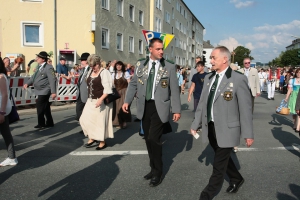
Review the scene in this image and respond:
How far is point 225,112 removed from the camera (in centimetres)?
346

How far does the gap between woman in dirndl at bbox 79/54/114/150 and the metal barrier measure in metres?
6.25

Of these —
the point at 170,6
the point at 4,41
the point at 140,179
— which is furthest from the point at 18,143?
the point at 170,6

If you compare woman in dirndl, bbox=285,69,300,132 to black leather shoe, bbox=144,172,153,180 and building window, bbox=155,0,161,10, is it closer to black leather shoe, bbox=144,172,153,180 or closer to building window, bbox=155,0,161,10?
black leather shoe, bbox=144,172,153,180

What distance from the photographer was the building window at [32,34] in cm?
2270

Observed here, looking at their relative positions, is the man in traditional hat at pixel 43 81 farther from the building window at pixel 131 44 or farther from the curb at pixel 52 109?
the building window at pixel 131 44

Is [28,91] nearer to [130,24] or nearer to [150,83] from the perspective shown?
[150,83]

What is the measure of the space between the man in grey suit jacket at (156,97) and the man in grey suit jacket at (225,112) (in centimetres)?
80

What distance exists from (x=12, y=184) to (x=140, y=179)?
173cm

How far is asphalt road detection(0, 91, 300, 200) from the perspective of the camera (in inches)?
153

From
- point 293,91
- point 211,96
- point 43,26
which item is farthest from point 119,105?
point 43,26

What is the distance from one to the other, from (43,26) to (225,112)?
21.8m

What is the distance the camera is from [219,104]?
11.4 feet

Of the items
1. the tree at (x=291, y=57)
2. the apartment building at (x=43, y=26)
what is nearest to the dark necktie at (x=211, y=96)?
the apartment building at (x=43, y=26)

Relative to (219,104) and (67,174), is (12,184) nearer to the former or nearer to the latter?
(67,174)
